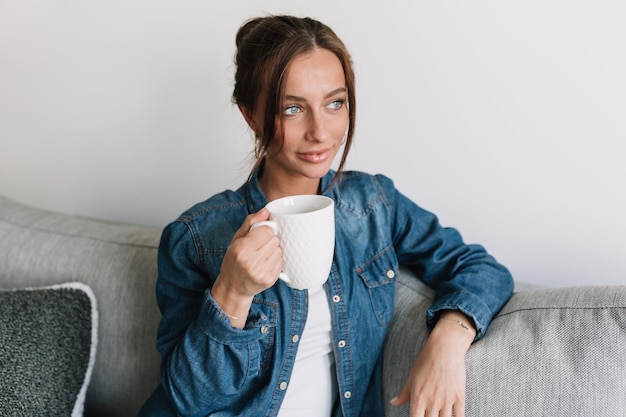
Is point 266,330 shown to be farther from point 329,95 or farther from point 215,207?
point 329,95

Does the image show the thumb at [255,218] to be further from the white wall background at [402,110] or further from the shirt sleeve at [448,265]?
the white wall background at [402,110]

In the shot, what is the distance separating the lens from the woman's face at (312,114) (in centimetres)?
111

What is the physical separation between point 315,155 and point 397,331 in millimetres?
374

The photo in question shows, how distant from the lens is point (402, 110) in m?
1.45

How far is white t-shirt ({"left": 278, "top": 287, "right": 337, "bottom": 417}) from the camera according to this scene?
1202 millimetres

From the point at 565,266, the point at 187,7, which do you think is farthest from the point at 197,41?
the point at 565,266

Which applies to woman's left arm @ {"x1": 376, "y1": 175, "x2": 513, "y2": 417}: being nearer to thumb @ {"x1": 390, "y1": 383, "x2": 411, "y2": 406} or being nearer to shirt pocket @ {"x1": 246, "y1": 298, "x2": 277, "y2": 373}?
thumb @ {"x1": 390, "y1": 383, "x2": 411, "y2": 406}

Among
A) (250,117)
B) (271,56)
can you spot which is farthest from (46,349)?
(271,56)

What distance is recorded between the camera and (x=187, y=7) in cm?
156

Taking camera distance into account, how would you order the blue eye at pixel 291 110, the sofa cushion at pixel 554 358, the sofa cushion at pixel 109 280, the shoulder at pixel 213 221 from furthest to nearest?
the sofa cushion at pixel 109 280
the shoulder at pixel 213 221
the blue eye at pixel 291 110
the sofa cushion at pixel 554 358

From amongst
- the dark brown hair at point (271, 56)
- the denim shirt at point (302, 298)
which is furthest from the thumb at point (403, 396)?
the dark brown hair at point (271, 56)

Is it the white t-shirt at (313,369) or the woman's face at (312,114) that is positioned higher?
the woman's face at (312,114)

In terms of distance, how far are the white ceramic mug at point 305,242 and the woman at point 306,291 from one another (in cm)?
8

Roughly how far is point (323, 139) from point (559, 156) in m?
0.52
